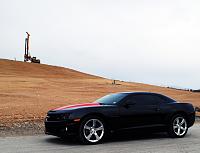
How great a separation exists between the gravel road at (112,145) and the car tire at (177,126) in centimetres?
19

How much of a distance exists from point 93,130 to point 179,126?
2.76 meters

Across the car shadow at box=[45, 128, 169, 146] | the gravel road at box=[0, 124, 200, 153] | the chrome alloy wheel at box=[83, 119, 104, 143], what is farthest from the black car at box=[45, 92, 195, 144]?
the gravel road at box=[0, 124, 200, 153]

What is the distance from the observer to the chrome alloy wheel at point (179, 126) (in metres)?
10.6

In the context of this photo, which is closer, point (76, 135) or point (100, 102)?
point (76, 135)

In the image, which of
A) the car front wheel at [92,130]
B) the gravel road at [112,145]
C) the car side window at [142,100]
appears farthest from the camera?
the car side window at [142,100]

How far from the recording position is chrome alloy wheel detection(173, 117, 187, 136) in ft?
34.8

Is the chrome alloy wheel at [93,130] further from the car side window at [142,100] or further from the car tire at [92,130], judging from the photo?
the car side window at [142,100]

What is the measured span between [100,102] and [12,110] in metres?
7.00

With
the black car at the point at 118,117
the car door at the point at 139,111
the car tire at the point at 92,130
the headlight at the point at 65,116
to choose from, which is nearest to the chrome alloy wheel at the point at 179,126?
the black car at the point at 118,117

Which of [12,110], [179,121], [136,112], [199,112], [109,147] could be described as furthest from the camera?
[199,112]

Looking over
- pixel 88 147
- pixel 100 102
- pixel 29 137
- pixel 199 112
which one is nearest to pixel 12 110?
pixel 29 137

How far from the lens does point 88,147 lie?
887 cm

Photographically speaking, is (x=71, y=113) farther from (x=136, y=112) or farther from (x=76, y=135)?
(x=136, y=112)

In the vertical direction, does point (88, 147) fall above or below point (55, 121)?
below
